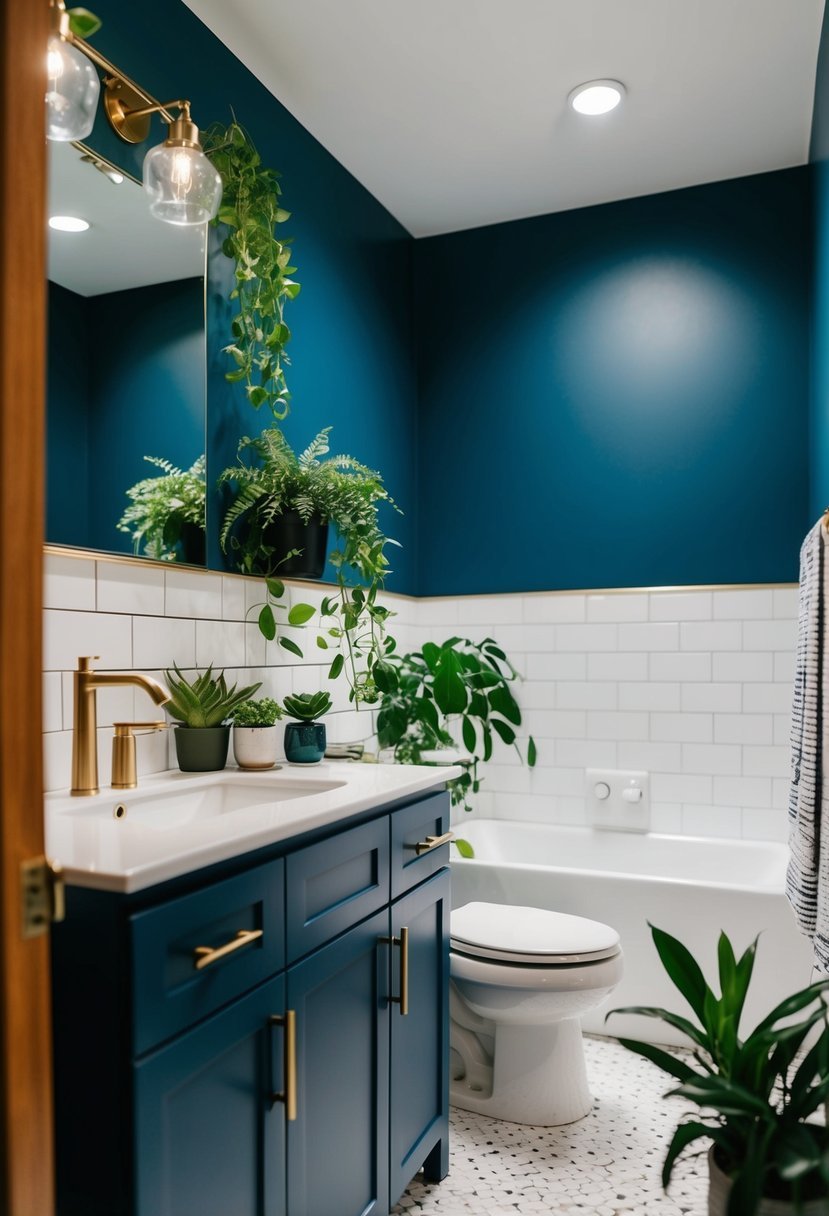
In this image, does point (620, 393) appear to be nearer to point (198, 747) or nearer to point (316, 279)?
point (316, 279)

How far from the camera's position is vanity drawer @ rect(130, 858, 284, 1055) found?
1.05 metres

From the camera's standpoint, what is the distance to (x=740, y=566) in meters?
3.09

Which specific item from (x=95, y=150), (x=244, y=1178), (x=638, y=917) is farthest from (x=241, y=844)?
(x=638, y=917)

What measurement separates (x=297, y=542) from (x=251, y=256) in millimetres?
709

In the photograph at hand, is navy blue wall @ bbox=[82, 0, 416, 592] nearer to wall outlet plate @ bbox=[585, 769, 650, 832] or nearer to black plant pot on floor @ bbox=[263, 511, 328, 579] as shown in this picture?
black plant pot on floor @ bbox=[263, 511, 328, 579]

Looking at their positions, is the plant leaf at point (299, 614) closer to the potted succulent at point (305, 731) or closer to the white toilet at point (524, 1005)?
the potted succulent at point (305, 731)

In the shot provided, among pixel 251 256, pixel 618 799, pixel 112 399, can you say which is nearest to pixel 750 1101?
pixel 112 399

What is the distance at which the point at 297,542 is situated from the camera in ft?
7.43

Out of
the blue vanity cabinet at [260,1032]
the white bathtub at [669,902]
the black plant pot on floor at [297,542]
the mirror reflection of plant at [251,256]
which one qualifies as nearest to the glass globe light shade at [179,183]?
the mirror reflection of plant at [251,256]

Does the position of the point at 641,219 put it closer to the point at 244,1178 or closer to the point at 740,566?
the point at 740,566

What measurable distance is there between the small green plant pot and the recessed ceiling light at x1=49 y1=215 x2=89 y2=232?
1028 mm

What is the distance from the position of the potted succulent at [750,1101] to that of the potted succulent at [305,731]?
91 centimetres

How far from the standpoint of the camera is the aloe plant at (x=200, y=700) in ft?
A: 6.30

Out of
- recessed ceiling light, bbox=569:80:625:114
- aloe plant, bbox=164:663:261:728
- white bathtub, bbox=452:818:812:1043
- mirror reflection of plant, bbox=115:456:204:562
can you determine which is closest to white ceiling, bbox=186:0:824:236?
recessed ceiling light, bbox=569:80:625:114
